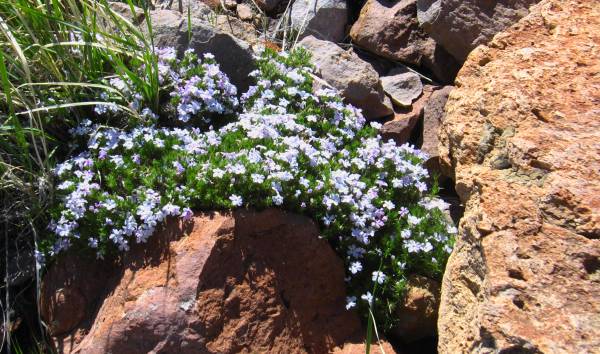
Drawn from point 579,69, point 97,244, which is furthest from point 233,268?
point 579,69

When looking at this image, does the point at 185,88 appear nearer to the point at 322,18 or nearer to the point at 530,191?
the point at 322,18

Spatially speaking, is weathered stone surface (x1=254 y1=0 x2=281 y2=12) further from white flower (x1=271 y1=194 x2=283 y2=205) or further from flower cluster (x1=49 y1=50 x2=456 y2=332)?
white flower (x1=271 y1=194 x2=283 y2=205)

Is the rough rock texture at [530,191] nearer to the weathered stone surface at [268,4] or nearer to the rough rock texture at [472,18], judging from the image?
the rough rock texture at [472,18]

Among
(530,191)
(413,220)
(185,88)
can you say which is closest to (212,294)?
(413,220)

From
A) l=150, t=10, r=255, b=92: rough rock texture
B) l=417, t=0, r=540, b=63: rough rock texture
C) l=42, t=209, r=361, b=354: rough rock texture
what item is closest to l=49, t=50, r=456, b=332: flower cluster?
l=42, t=209, r=361, b=354: rough rock texture

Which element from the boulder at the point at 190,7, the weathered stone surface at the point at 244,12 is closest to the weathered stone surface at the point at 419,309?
the boulder at the point at 190,7

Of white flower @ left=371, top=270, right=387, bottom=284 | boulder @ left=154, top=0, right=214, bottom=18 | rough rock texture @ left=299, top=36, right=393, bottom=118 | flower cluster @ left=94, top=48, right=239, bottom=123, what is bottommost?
white flower @ left=371, top=270, right=387, bottom=284
